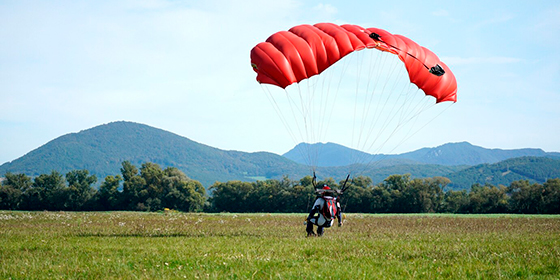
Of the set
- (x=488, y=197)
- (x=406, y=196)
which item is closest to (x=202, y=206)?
(x=406, y=196)

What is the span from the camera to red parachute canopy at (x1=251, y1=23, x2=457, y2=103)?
658 inches

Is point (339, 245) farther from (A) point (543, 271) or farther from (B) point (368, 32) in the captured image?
(B) point (368, 32)

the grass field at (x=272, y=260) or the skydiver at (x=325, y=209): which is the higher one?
the skydiver at (x=325, y=209)

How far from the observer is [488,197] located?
6109cm

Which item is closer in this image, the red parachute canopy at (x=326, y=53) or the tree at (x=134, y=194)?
the red parachute canopy at (x=326, y=53)

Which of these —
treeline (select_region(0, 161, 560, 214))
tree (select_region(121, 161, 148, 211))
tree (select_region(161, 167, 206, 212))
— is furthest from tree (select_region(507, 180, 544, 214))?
tree (select_region(121, 161, 148, 211))

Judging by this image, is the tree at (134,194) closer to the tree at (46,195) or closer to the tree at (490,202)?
the tree at (46,195)

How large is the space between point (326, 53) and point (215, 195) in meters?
59.3

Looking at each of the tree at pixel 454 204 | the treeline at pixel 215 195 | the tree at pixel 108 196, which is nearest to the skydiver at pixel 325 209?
the treeline at pixel 215 195

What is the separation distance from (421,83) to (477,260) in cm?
947

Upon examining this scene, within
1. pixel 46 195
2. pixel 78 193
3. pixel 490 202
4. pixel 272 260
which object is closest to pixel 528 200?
pixel 490 202

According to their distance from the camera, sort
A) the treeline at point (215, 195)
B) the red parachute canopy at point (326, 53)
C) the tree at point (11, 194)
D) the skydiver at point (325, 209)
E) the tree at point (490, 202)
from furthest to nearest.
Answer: the tree at point (11, 194)
the treeline at point (215, 195)
the tree at point (490, 202)
the red parachute canopy at point (326, 53)
the skydiver at point (325, 209)

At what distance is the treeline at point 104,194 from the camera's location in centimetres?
6794

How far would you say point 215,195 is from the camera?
Answer: 243 feet
